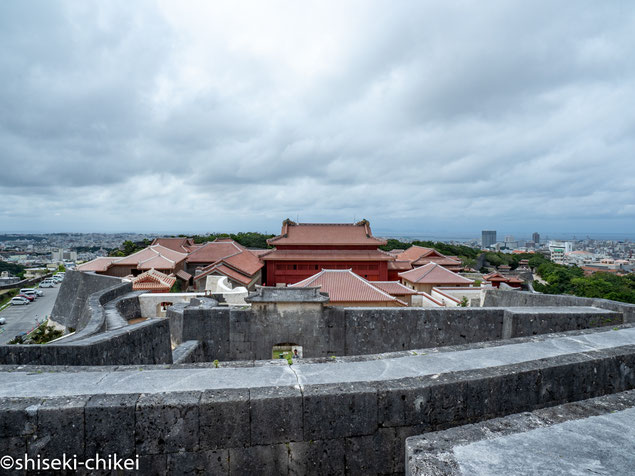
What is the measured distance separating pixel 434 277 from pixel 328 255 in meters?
8.13

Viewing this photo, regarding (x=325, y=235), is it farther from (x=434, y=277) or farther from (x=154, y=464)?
(x=154, y=464)

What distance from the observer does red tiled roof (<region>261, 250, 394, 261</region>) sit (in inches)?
990

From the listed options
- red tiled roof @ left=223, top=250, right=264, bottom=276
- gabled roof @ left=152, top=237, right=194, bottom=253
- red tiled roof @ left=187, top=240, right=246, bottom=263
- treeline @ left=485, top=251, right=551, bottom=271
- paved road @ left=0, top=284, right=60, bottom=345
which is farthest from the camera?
treeline @ left=485, top=251, right=551, bottom=271

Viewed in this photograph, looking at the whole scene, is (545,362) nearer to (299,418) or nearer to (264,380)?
(299,418)

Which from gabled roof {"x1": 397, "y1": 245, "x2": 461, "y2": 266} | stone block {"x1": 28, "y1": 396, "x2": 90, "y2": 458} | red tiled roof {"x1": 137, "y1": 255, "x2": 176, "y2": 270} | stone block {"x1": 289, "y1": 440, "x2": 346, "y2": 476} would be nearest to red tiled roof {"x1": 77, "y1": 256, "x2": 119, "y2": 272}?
red tiled roof {"x1": 137, "y1": 255, "x2": 176, "y2": 270}

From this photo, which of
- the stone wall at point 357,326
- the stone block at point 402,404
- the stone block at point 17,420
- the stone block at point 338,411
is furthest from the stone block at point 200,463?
the stone wall at point 357,326

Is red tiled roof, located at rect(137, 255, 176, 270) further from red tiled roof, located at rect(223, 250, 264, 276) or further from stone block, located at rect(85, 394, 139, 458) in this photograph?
stone block, located at rect(85, 394, 139, 458)

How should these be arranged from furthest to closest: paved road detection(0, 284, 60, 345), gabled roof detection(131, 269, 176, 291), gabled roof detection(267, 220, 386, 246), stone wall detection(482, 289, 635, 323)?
paved road detection(0, 284, 60, 345) < gabled roof detection(267, 220, 386, 246) < gabled roof detection(131, 269, 176, 291) < stone wall detection(482, 289, 635, 323)

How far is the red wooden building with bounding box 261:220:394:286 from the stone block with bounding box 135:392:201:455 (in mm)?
22531

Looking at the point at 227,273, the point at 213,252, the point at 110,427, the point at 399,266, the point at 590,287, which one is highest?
the point at 110,427

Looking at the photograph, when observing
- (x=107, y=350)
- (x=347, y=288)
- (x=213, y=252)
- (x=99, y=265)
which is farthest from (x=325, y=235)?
(x=107, y=350)

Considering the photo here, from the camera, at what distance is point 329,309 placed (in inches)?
290

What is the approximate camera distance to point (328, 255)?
25625 millimetres

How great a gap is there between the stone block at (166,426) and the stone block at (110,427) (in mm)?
60
